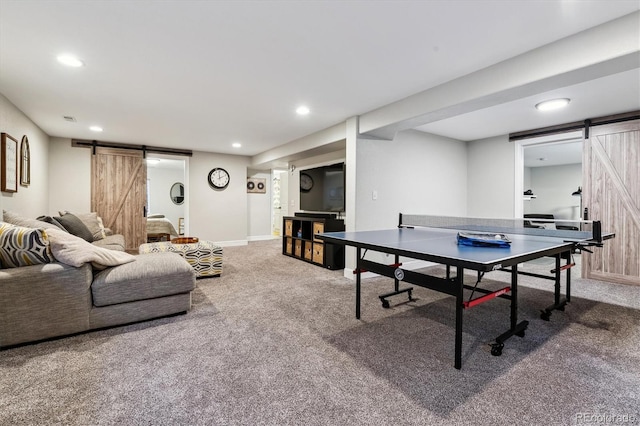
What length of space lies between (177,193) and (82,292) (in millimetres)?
8632

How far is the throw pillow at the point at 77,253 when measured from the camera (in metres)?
2.15

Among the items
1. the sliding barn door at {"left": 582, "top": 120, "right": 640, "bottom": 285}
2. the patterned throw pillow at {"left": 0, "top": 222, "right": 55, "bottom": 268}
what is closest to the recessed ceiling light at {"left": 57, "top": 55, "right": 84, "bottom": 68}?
the patterned throw pillow at {"left": 0, "top": 222, "right": 55, "bottom": 268}

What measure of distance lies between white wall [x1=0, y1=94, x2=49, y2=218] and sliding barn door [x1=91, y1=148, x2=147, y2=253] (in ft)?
2.40

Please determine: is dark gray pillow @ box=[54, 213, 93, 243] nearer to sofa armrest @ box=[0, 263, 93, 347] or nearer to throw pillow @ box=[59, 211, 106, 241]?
throw pillow @ box=[59, 211, 106, 241]

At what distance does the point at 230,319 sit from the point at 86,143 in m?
5.14

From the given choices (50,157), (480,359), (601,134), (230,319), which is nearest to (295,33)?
(230,319)

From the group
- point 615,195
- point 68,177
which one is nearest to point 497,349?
point 615,195

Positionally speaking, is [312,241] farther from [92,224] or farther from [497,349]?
[92,224]

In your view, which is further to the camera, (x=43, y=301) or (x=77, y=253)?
(x=77, y=253)

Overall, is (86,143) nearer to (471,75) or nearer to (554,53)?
(471,75)

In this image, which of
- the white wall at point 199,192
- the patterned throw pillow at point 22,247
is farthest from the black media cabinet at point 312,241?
the patterned throw pillow at point 22,247

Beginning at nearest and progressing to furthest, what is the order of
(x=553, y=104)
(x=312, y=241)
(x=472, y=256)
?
(x=472, y=256), (x=553, y=104), (x=312, y=241)

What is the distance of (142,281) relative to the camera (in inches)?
95.3

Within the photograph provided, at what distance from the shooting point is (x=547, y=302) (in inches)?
121
